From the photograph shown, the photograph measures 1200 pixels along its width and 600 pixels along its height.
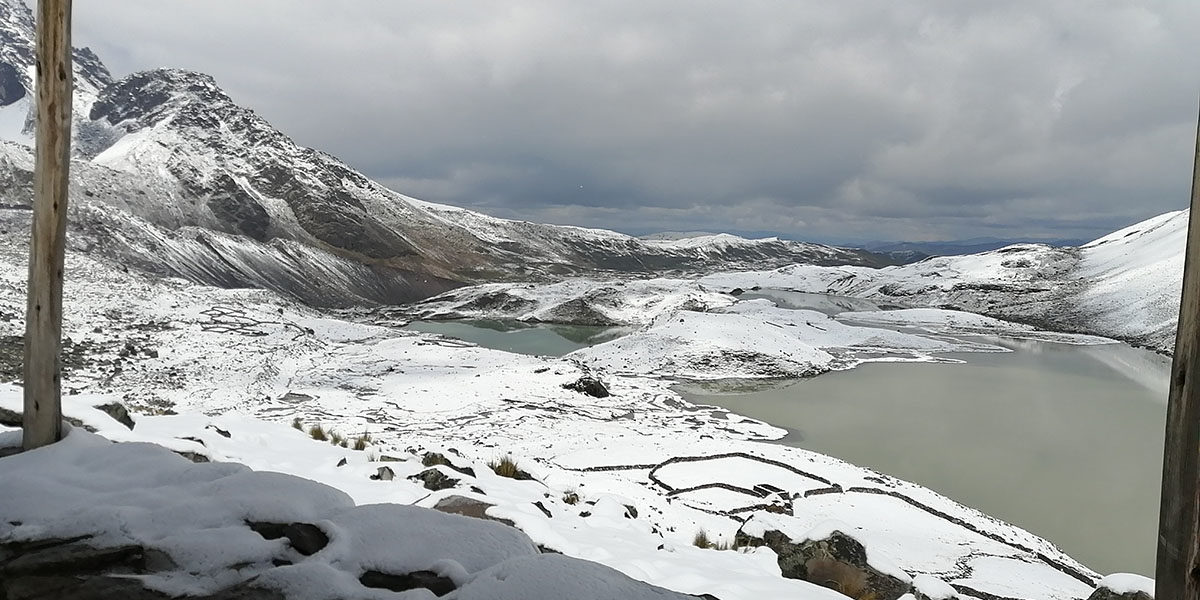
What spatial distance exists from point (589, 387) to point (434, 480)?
561 inches

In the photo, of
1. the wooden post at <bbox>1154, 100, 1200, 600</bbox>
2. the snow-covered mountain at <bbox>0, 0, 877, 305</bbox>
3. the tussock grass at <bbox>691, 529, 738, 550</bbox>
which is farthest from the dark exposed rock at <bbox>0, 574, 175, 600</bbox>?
the snow-covered mountain at <bbox>0, 0, 877, 305</bbox>

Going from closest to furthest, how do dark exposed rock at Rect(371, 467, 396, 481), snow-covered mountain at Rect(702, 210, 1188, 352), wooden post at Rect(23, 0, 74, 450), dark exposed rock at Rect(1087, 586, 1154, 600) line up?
wooden post at Rect(23, 0, 74, 450) < dark exposed rock at Rect(1087, 586, 1154, 600) < dark exposed rock at Rect(371, 467, 396, 481) < snow-covered mountain at Rect(702, 210, 1188, 352)

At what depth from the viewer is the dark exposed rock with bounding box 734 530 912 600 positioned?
18.1 feet

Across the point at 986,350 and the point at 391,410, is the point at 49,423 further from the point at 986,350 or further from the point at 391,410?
the point at 986,350

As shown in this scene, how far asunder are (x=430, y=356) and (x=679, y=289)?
4024cm

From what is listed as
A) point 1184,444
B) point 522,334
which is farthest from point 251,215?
point 1184,444

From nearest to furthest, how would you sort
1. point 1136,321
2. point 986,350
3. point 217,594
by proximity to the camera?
point 217,594 < point 986,350 < point 1136,321

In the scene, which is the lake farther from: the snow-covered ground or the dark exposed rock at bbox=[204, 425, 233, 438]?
the dark exposed rock at bbox=[204, 425, 233, 438]

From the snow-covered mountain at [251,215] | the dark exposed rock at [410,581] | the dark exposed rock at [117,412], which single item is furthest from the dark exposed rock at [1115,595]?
the snow-covered mountain at [251,215]

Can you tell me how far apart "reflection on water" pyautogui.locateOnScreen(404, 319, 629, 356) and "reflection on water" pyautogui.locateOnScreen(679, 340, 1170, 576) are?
1476 cm

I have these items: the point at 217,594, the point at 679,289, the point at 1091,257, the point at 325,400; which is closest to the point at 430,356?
the point at 325,400

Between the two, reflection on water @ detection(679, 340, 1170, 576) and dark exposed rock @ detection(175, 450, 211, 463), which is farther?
reflection on water @ detection(679, 340, 1170, 576)

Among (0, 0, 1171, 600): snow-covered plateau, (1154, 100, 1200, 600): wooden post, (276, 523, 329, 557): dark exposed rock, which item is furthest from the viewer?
(276, 523, 329, 557): dark exposed rock

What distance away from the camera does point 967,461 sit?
1502 cm
